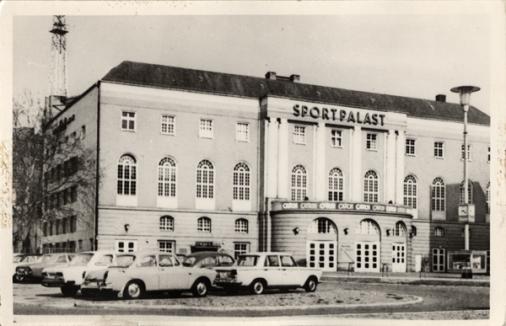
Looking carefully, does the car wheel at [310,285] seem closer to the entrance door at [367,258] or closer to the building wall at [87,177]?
the entrance door at [367,258]

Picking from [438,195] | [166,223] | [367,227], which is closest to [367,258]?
[367,227]

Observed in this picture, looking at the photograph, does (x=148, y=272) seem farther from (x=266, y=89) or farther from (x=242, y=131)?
(x=266, y=89)

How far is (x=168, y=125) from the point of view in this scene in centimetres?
2619

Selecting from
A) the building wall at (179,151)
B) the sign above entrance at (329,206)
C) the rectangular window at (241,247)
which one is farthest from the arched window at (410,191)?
the rectangular window at (241,247)

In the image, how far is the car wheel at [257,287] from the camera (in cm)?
1897

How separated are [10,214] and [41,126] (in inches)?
207

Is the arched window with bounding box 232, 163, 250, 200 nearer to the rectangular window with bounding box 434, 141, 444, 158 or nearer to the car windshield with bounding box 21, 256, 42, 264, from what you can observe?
the rectangular window with bounding box 434, 141, 444, 158

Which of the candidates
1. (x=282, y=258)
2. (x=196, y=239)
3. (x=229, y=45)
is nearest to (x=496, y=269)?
(x=282, y=258)

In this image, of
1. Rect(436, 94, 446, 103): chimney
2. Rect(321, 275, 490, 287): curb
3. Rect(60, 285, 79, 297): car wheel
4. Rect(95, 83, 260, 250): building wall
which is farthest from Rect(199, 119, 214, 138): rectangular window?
Rect(60, 285, 79, 297): car wheel

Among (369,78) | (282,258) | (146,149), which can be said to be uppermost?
(369,78)

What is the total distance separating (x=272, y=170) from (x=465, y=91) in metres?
9.83

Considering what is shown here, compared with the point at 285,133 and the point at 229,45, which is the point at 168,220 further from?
the point at 229,45

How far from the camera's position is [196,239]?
27.0m

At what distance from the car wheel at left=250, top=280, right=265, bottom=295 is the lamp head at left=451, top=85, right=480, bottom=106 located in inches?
282
